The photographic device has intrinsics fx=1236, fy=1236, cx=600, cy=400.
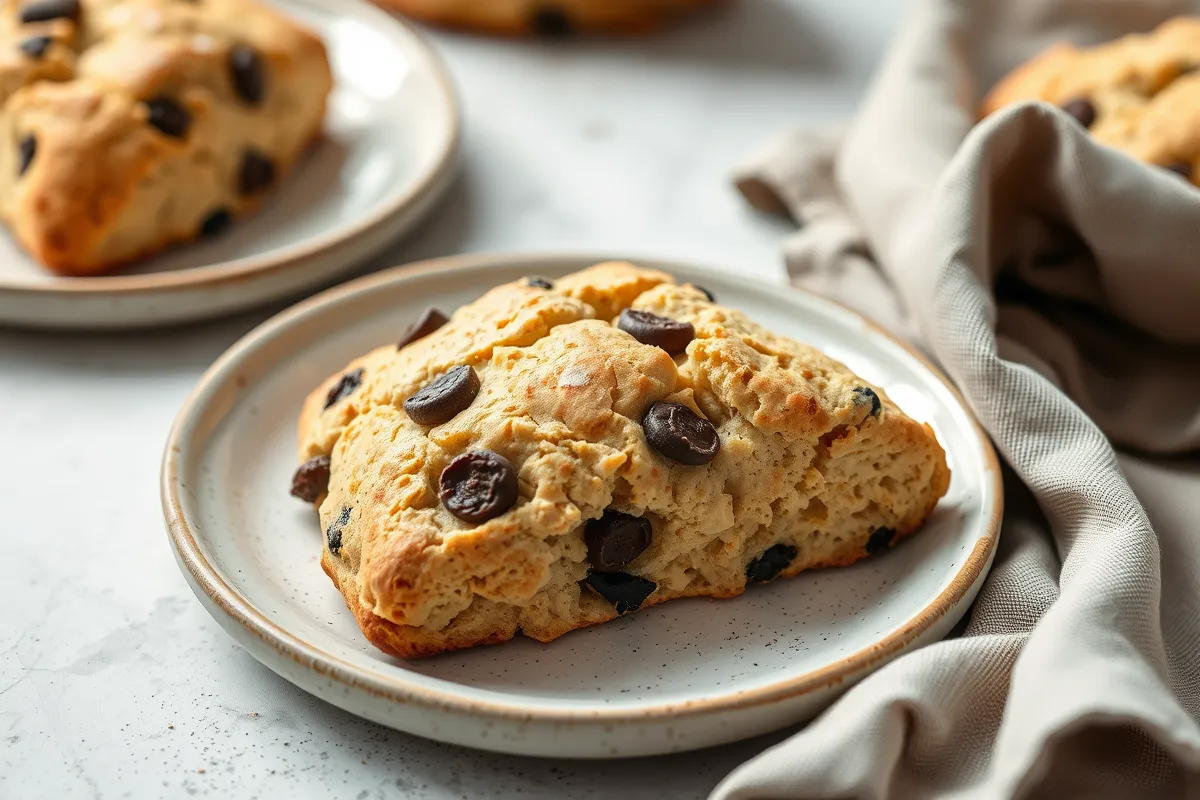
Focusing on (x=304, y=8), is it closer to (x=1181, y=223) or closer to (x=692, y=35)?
(x=692, y=35)

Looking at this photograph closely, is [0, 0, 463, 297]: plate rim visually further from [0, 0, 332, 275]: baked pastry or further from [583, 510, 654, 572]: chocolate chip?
[583, 510, 654, 572]: chocolate chip

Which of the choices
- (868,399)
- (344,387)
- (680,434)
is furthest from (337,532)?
(868,399)

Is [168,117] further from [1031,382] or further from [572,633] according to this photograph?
[1031,382]

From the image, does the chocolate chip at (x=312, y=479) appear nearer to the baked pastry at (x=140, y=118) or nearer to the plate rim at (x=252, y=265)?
the plate rim at (x=252, y=265)

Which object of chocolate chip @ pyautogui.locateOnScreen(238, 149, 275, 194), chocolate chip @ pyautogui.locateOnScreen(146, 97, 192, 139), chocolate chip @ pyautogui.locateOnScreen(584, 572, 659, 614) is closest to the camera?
chocolate chip @ pyautogui.locateOnScreen(584, 572, 659, 614)

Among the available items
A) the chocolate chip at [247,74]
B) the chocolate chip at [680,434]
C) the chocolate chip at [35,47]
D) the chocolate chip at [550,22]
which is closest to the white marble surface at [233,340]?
the chocolate chip at [550,22]

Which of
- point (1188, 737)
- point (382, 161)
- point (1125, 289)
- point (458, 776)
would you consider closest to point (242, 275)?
point (382, 161)

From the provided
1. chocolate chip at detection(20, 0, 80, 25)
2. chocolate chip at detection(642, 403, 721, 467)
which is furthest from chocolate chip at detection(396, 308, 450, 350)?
chocolate chip at detection(20, 0, 80, 25)
